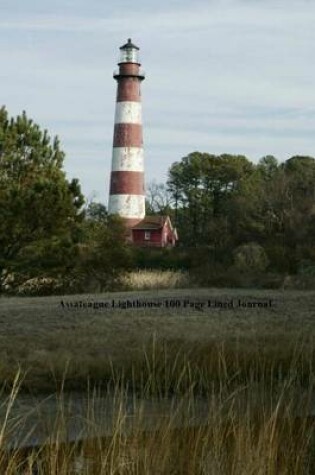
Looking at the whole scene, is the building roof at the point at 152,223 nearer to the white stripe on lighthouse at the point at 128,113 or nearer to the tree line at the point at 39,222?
the white stripe on lighthouse at the point at 128,113

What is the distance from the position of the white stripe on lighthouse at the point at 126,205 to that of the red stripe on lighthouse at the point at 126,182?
0.84 ft

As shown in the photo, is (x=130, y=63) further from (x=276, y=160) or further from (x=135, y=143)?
(x=276, y=160)

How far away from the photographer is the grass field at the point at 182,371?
3.38 meters

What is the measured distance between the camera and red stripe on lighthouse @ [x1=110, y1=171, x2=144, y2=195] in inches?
1671

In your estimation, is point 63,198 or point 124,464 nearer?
point 124,464

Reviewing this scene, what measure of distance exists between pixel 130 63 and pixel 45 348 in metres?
36.1

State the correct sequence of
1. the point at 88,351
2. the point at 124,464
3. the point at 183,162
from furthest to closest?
the point at 183,162 < the point at 88,351 < the point at 124,464

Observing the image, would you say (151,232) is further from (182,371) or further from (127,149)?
(182,371)

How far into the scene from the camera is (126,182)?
4256cm

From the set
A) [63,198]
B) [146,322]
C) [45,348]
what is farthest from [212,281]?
[45,348]

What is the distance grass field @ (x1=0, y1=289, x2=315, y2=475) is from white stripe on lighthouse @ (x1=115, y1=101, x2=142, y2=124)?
25.7 metres

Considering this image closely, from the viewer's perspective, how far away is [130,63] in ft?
145

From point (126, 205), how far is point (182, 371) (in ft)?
130

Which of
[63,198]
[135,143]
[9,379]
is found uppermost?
[135,143]
